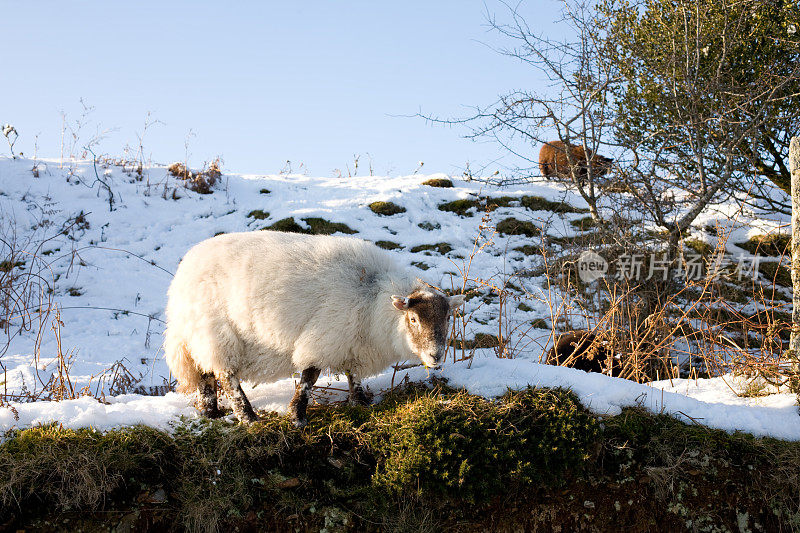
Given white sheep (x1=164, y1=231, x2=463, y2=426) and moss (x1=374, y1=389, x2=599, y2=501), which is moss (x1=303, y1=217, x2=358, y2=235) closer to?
white sheep (x1=164, y1=231, x2=463, y2=426)

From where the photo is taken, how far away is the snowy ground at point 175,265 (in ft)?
15.7

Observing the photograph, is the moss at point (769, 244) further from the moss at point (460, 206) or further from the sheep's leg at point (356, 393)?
the sheep's leg at point (356, 393)

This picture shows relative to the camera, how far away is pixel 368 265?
4836mm

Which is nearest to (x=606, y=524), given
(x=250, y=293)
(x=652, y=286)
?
(x=250, y=293)

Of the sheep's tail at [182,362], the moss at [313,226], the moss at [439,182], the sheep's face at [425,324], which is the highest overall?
the moss at [439,182]

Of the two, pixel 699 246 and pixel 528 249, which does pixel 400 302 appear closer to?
pixel 528 249

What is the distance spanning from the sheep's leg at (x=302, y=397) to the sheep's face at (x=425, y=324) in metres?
0.85

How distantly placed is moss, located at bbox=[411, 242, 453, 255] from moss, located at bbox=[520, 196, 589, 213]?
254cm

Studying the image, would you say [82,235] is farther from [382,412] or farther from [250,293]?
[382,412]

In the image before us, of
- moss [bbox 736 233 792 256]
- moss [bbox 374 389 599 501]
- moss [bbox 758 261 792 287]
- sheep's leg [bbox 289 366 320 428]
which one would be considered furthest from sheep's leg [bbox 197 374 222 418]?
moss [bbox 758 261 792 287]

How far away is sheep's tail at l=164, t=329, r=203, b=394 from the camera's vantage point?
482cm

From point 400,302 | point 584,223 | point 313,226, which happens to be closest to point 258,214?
point 313,226

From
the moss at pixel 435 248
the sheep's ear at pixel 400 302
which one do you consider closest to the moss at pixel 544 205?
the moss at pixel 435 248

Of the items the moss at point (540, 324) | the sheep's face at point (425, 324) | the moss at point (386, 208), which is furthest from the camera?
the moss at point (386, 208)
